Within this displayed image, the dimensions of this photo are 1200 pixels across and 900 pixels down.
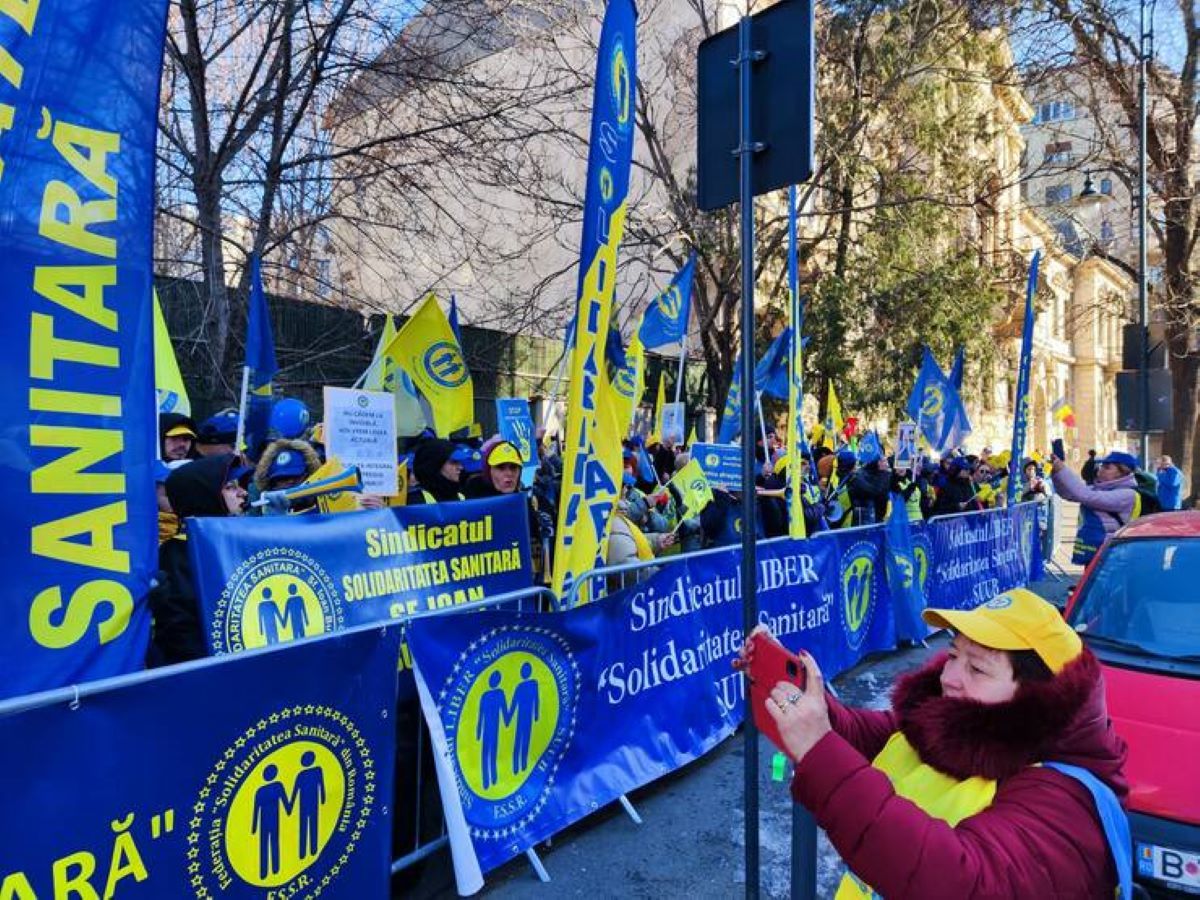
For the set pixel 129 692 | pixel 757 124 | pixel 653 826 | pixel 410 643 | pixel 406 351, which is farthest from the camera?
pixel 406 351

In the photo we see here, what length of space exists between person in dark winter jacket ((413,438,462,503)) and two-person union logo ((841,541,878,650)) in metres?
3.35

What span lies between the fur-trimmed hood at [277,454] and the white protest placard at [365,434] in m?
0.34

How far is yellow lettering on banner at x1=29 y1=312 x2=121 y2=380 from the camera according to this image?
2135 millimetres

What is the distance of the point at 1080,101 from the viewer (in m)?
19.2

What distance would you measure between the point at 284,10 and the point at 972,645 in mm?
9225

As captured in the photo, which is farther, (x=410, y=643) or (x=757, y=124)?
(x=410, y=643)

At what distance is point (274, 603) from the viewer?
3.58 metres

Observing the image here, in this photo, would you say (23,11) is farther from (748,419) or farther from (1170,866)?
(1170,866)

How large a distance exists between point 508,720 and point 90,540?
6.96 feet

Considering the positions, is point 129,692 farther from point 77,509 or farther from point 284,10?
point 284,10

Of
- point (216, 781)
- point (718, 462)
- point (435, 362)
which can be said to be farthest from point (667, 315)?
point (216, 781)

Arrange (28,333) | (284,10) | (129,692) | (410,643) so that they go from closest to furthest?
(28,333) → (129,692) → (410,643) → (284,10)

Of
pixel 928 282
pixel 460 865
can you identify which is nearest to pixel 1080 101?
pixel 928 282

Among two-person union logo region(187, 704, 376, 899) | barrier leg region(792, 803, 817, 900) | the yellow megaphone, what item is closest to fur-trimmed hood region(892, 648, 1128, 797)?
barrier leg region(792, 803, 817, 900)
